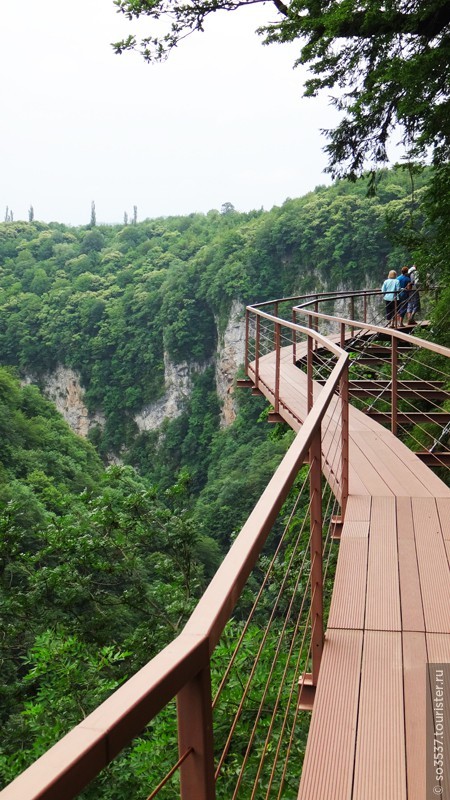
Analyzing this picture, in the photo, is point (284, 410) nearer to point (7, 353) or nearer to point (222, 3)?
point (222, 3)

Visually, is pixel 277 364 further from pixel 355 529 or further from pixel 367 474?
pixel 355 529

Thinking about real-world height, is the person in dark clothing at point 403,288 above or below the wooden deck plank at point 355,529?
above

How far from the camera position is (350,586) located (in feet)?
8.94

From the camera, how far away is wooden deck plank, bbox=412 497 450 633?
244 centimetres

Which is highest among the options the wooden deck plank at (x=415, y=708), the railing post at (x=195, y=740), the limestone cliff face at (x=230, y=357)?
the railing post at (x=195, y=740)

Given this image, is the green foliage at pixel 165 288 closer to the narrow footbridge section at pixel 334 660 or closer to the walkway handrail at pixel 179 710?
the narrow footbridge section at pixel 334 660

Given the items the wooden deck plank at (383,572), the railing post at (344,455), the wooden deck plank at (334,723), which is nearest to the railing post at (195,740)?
the wooden deck plank at (334,723)

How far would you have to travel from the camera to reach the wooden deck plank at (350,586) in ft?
8.08

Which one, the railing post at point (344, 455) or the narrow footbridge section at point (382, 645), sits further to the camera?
the railing post at point (344, 455)

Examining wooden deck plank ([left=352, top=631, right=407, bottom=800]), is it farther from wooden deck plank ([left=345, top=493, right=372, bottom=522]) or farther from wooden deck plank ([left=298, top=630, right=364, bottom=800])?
wooden deck plank ([left=345, top=493, right=372, bottom=522])

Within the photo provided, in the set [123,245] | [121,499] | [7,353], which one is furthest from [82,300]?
[121,499]

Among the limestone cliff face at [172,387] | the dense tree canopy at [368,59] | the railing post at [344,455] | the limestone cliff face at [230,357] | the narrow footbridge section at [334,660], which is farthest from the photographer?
the limestone cliff face at [172,387]

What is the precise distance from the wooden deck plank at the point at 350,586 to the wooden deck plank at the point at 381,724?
13 cm

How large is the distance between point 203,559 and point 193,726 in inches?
1005
